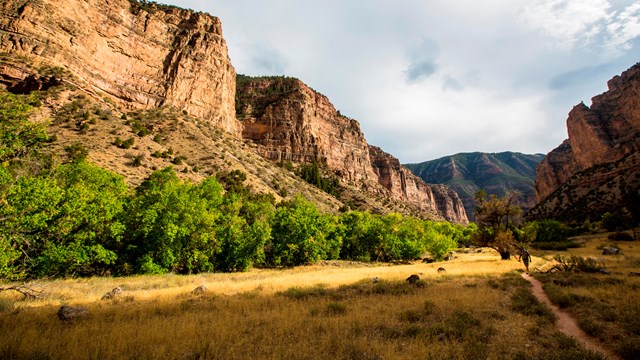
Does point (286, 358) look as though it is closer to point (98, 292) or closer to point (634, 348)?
point (634, 348)

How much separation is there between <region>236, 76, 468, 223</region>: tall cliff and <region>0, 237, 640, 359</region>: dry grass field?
108557mm

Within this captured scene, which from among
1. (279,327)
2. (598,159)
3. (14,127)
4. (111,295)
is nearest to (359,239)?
(111,295)

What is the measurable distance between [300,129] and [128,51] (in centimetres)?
6966

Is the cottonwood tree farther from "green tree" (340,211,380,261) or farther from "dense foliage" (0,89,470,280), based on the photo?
"green tree" (340,211,380,261)

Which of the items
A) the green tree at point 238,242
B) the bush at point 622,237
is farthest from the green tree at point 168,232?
the bush at point 622,237

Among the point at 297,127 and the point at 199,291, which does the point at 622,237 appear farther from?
the point at 297,127

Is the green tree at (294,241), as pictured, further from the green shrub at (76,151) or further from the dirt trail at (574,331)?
the green shrub at (76,151)

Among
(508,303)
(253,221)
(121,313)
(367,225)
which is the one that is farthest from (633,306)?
(367,225)

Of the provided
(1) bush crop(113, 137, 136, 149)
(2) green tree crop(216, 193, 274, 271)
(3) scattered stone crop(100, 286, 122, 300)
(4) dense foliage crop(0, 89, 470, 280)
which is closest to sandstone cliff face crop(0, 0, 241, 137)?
(1) bush crop(113, 137, 136, 149)

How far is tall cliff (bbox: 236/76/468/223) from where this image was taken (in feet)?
414

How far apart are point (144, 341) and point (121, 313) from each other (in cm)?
438

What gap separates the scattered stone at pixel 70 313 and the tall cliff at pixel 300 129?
364ft

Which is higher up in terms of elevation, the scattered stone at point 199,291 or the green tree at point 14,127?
the green tree at point 14,127

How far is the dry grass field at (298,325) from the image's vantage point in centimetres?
716
